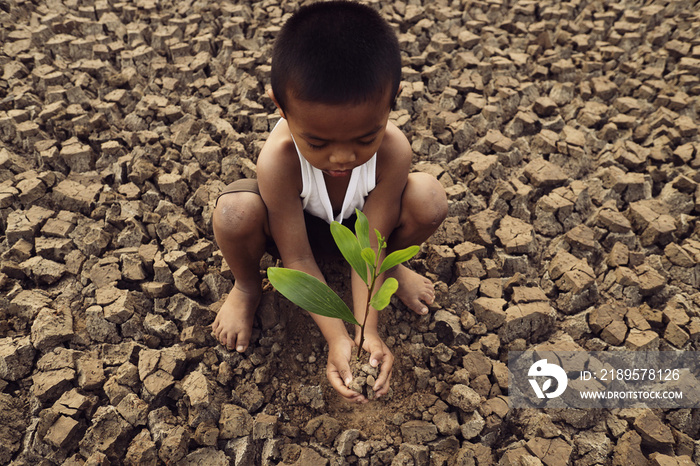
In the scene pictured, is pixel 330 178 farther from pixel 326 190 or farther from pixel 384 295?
pixel 384 295

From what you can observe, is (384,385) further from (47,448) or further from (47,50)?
(47,50)

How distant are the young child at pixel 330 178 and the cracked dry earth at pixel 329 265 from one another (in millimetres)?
139

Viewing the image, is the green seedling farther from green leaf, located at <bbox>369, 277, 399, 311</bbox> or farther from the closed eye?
the closed eye

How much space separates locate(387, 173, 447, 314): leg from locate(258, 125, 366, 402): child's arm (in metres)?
0.27

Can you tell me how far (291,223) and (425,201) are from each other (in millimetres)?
391

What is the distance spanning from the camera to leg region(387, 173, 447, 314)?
4.54ft

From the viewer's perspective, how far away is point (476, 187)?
1.90 meters

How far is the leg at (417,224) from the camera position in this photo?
4.54 feet

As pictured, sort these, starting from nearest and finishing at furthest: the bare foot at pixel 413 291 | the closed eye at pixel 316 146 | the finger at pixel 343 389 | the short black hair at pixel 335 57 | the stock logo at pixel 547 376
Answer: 1. the short black hair at pixel 335 57
2. the closed eye at pixel 316 146
3. the finger at pixel 343 389
4. the stock logo at pixel 547 376
5. the bare foot at pixel 413 291

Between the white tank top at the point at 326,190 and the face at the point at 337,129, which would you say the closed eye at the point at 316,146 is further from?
the white tank top at the point at 326,190

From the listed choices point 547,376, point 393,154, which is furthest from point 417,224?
point 547,376

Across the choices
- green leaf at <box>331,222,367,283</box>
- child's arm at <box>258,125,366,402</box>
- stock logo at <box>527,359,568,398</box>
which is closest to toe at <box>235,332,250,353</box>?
child's arm at <box>258,125,366,402</box>

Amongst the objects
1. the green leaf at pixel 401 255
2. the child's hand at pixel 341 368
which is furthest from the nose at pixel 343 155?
the child's hand at pixel 341 368

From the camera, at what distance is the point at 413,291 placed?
5.03 ft
